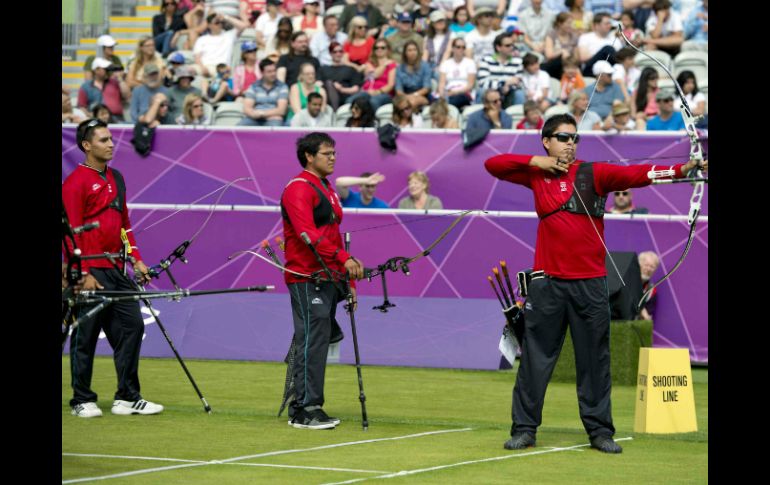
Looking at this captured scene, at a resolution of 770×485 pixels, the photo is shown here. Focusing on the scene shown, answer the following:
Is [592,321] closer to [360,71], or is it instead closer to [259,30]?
[360,71]

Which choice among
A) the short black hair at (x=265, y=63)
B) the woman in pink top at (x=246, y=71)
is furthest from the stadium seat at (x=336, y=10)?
the short black hair at (x=265, y=63)

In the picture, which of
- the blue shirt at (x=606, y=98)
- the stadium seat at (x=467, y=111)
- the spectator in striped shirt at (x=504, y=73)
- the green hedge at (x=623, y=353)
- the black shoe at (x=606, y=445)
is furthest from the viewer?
the spectator in striped shirt at (x=504, y=73)

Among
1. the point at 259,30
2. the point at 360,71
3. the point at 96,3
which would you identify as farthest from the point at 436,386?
the point at 96,3

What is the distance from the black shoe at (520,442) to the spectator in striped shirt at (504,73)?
9396 mm

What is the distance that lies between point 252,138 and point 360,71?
115 inches

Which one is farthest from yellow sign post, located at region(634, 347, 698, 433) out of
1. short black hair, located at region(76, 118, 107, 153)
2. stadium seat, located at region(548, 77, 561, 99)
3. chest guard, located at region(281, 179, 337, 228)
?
stadium seat, located at region(548, 77, 561, 99)

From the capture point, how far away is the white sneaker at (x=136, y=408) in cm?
1127

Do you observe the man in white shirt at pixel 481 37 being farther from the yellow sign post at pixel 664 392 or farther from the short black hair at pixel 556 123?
the short black hair at pixel 556 123

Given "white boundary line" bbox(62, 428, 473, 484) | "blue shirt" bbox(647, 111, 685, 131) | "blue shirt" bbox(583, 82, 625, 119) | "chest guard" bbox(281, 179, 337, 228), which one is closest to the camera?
"white boundary line" bbox(62, 428, 473, 484)

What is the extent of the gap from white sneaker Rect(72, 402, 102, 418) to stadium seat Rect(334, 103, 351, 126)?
796 cm

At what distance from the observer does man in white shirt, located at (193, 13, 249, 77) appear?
21.7m

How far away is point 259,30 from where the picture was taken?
70.9ft

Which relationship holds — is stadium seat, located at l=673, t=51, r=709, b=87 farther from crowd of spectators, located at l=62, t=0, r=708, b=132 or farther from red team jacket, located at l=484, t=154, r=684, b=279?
red team jacket, located at l=484, t=154, r=684, b=279

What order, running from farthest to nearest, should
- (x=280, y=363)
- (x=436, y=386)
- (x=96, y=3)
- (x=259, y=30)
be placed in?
(x=96, y=3) → (x=259, y=30) → (x=280, y=363) → (x=436, y=386)
